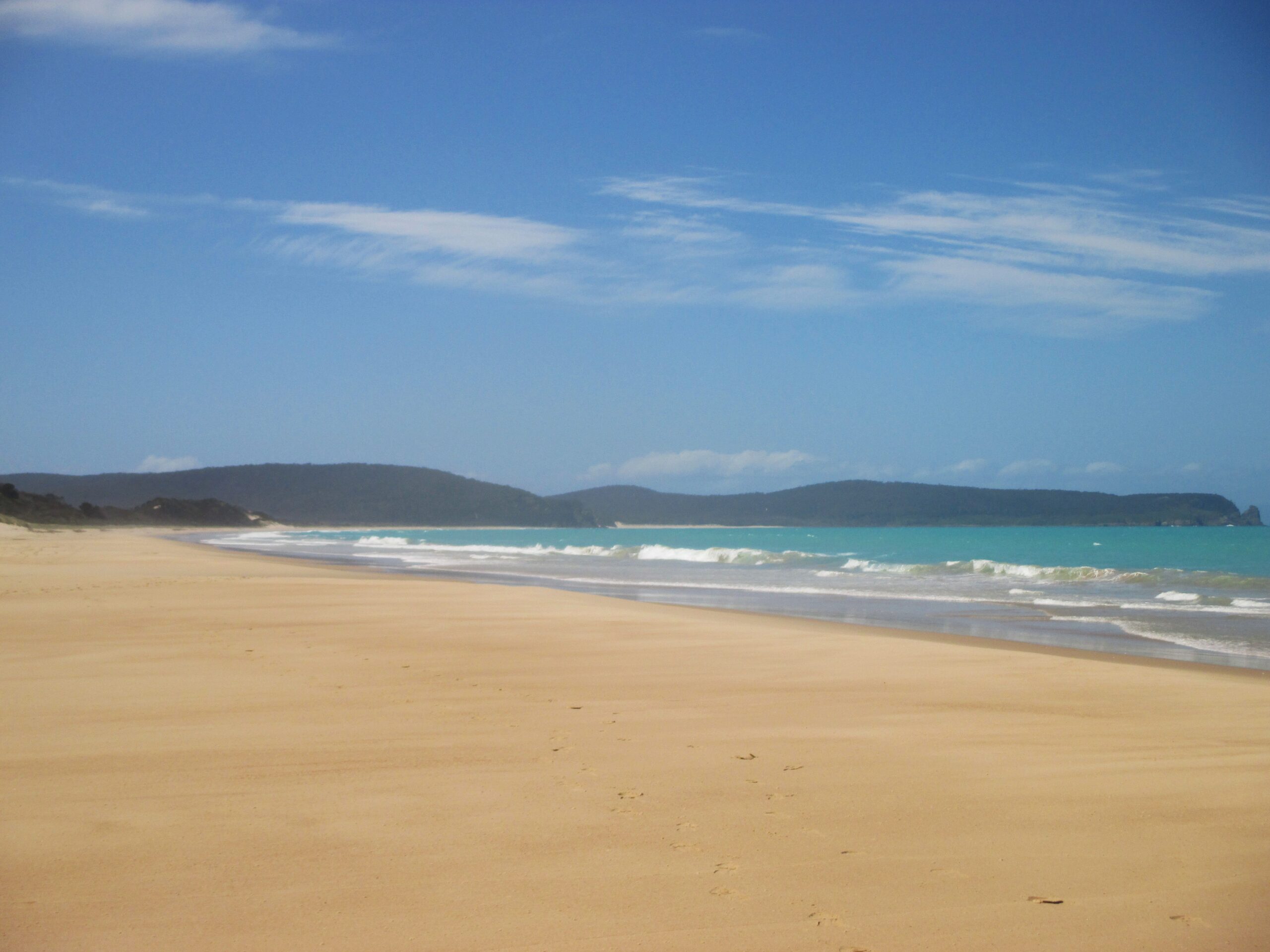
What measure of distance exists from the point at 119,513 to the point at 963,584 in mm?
115475

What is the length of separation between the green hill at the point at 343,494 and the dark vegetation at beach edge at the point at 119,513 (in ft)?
73.1

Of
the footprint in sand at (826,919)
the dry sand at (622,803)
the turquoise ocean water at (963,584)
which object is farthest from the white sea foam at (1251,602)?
the footprint in sand at (826,919)

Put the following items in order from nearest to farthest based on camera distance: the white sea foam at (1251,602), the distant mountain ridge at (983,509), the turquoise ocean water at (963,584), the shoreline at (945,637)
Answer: the shoreline at (945,637) → the turquoise ocean water at (963,584) → the white sea foam at (1251,602) → the distant mountain ridge at (983,509)

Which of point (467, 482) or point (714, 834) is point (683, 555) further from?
point (467, 482)

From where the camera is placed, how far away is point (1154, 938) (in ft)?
10.3

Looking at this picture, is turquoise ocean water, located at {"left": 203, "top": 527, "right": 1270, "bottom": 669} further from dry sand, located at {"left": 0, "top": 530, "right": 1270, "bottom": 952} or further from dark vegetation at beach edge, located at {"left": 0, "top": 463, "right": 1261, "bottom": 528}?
dark vegetation at beach edge, located at {"left": 0, "top": 463, "right": 1261, "bottom": 528}

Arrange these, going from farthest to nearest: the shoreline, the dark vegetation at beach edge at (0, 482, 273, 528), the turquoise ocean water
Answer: the dark vegetation at beach edge at (0, 482, 273, 528) < the turquoise ocean water < the shoreline

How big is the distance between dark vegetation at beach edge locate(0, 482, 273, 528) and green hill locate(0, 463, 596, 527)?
22.3 meters

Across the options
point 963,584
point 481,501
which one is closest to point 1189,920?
point 963,584

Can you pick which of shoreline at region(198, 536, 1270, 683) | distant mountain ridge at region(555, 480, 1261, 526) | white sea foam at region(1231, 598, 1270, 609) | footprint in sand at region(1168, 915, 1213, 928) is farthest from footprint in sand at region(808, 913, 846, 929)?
distant mountain ridge at region(555, 480, 1261, 526)

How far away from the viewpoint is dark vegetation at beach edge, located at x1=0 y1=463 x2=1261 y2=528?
146000mm

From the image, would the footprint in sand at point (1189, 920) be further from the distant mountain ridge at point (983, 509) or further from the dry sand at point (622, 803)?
the distant mountain ridge at point (983, 509)

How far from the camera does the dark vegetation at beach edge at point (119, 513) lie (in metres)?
74.6

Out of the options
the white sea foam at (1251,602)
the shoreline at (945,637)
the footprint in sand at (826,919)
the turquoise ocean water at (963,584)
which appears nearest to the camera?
the footprint in sand at (826,919)
